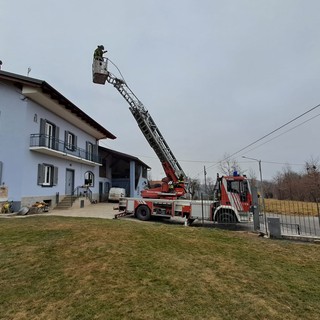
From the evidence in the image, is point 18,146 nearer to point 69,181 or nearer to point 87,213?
point 87,213

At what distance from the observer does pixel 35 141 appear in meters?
15.4

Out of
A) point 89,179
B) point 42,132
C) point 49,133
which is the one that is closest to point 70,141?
point 49,133

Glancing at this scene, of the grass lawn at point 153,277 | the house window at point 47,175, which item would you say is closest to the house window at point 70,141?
the house window at point 47,175

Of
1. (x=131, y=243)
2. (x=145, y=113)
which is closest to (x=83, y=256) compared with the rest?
(x=131, y=243)

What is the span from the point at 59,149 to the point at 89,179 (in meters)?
6.31

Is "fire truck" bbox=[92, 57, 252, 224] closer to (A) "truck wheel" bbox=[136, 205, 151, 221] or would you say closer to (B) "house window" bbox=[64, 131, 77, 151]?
(A) "truck wheel" bbox=[136, 205, 151, 221]

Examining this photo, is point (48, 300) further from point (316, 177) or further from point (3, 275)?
point (316, 177)

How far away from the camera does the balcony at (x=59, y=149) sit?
1534 cm

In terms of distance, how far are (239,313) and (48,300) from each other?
2912 mm

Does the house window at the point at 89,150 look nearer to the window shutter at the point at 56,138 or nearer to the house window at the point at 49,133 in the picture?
the window shutter at the point at 56,138

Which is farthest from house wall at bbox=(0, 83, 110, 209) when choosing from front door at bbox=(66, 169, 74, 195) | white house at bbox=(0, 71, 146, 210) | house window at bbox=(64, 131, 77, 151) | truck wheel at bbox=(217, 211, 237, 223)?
truck wheel at bbox=(217, 211, 237, 223)

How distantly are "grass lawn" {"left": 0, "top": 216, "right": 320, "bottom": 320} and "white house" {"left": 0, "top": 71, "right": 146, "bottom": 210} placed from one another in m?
8.36

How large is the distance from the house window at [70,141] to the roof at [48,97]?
1192 millimetres

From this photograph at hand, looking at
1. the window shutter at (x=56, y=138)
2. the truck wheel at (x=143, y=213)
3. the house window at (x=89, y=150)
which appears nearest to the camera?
the truck wheel at (x=143, y=213)
